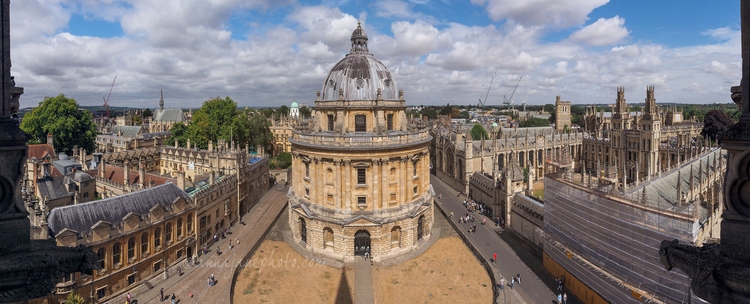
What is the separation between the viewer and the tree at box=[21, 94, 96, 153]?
66812 mm

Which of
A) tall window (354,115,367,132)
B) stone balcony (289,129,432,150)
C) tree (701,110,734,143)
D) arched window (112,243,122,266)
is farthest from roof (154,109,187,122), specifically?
tree (701,110,734,143)

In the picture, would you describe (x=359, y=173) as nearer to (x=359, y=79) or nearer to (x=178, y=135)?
(x=359, y=79)

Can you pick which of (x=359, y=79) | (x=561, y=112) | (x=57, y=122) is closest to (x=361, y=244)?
(x=359, y=79)

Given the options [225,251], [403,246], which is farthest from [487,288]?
[225,251]

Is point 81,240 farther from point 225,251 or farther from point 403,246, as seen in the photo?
point 403,246

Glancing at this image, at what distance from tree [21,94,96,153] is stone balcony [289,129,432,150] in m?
54.5

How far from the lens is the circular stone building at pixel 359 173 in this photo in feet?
113

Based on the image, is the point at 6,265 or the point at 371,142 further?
the point at 371,142

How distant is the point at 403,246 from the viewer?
3609cm

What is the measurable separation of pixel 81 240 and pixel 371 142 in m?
21.3

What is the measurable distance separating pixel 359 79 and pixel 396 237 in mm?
14910

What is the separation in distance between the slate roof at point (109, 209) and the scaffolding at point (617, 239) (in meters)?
30.1

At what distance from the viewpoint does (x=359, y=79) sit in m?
37.2

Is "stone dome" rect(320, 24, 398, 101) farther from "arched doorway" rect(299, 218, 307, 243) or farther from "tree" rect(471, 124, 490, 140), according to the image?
"tree" rect(471, 124, 490, 140)
